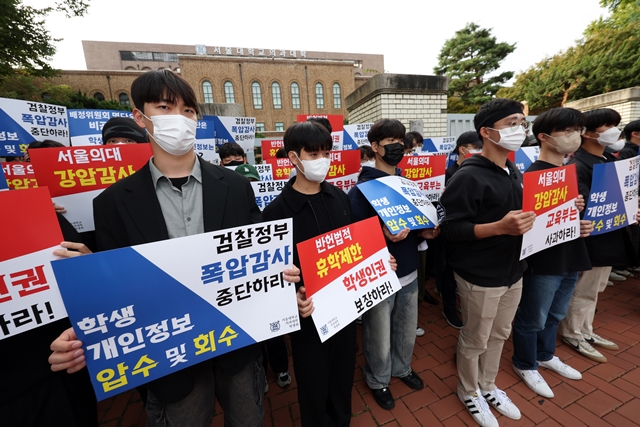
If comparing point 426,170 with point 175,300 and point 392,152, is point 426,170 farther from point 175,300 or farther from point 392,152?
point 175,300

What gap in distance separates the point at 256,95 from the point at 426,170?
110ft

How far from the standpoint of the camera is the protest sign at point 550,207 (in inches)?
73.9

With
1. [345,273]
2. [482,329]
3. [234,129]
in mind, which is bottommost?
[482,329]

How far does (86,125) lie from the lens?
13.6 ft

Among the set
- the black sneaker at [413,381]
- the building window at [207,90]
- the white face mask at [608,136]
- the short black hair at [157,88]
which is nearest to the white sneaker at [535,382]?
the black sneaker at [413,381]

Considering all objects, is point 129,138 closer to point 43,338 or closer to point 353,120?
point 43,338

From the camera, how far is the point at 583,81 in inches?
794

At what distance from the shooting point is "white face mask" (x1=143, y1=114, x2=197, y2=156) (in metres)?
1.39

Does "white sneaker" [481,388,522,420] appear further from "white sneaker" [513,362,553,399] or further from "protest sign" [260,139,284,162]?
"protest sign" [260,139,284,162]

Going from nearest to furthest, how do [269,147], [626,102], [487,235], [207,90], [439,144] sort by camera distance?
[487,235] → [269,147] → [439,144] → [626,102] → [207,90]

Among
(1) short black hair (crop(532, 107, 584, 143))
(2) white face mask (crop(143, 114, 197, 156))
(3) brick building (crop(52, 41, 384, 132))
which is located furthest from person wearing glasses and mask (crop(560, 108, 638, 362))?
(3) brick building (crop(52, 41, 384, 132))

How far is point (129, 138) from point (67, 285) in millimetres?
2314

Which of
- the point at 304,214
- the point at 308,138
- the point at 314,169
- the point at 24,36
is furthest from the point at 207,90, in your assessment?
the point at 304,214

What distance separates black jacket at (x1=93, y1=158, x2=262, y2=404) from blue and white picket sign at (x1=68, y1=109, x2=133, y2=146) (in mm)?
3635
